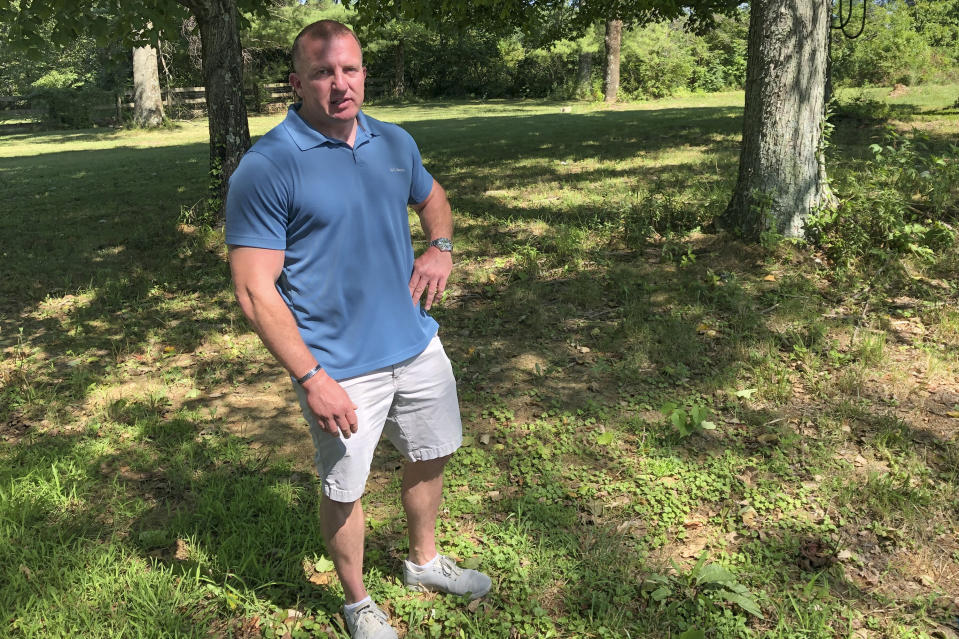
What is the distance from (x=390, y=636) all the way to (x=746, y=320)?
3576mm

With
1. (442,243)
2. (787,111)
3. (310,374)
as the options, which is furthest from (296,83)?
(787,111)

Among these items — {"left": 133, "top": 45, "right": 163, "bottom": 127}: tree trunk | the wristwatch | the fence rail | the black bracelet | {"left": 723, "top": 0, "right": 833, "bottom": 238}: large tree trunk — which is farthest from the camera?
the fence rail

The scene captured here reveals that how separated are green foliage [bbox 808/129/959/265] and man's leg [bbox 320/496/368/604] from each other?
4.75 metres

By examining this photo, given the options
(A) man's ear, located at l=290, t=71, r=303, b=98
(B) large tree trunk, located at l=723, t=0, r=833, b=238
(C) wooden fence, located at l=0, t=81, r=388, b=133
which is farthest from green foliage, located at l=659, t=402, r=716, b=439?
(C) wooden fence, located at l=0, t=81, r=388, b=133

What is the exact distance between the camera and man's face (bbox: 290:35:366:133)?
7.28 feet

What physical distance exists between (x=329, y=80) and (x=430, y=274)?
2.59 ft

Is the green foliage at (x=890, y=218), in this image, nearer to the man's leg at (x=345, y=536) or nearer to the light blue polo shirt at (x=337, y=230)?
the light blue polo shirt at (x=337, y=230)

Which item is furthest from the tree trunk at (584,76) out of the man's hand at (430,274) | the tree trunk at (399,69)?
the man's hand at (430,274)

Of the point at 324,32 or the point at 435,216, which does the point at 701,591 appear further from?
the point at 324,32

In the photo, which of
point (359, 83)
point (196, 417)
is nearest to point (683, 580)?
point (359, 83)

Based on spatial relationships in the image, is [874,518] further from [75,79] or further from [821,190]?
[75,79]

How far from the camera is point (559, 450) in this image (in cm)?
394

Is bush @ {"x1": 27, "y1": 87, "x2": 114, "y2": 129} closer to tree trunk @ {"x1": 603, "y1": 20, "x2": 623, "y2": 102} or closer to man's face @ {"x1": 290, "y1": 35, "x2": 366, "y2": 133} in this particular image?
tree trunk @ {"x1": 603, "y1": 20, "x2": 623, "y2": 102}

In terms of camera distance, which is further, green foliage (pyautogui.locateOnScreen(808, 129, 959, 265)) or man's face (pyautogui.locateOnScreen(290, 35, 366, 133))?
green foliage (pyautogui.locateOnScreen(808, 129, 959, 265))
